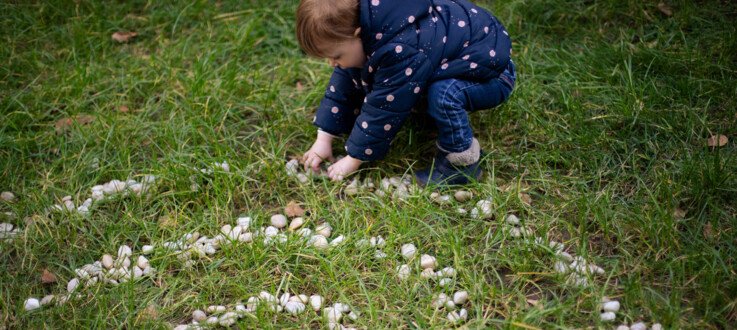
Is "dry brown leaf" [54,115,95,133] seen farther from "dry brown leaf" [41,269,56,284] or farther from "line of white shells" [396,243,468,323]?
"line of white shells" [396,243,468,323]

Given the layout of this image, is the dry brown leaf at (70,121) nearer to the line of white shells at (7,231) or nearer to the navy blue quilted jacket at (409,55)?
the line of white shells at (7,231)

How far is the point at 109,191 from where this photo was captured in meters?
2.61

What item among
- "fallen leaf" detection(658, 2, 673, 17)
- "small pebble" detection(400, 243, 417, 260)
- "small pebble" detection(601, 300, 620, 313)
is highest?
"fallen leaf" detection(658, 2, 673, 17)

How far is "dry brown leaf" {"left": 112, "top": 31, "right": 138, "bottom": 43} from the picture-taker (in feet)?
11.5

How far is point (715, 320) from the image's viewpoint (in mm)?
1957

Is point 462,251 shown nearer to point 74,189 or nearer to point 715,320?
point 715,320

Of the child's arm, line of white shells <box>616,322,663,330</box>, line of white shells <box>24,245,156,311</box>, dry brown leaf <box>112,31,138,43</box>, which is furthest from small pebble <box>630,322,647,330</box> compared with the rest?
dry brown leaf <box>112,31,138,43</box>

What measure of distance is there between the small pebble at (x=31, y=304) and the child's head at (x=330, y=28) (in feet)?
4.06

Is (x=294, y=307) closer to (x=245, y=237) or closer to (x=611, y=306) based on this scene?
(x=245, y=237)

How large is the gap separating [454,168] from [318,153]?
56 cm

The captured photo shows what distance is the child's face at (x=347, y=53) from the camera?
229cm

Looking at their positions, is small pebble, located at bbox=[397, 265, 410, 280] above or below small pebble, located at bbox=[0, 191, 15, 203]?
below

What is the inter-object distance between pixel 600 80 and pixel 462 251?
1.18 metres

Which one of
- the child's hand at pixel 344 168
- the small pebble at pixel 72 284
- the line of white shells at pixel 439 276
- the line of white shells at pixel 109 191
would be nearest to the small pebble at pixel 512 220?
the line of white shells at pixel 439 276
